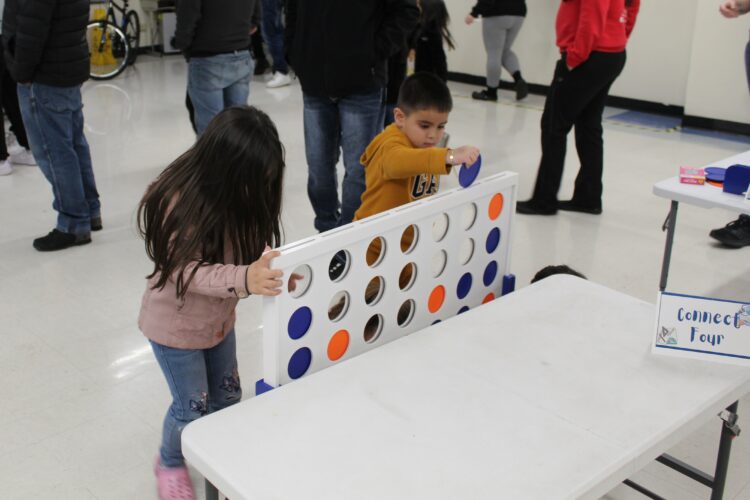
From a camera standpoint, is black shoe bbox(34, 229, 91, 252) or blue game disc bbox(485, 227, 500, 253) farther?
black shoe bbox(34, 229, 91, 252)

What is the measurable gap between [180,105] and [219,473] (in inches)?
220

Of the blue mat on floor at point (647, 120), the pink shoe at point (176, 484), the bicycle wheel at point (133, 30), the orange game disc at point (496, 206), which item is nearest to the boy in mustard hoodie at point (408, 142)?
the orange game disc at point (496, 206)

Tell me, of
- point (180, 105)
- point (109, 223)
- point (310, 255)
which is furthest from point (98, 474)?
point (180, 105)

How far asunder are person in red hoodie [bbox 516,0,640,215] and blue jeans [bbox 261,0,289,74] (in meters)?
3.89

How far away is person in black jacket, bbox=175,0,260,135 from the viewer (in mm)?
3613

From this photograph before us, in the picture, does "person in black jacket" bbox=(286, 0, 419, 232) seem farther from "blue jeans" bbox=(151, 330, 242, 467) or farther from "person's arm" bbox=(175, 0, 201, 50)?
"blue jeans" bbox=(151, 330, 242, 467)

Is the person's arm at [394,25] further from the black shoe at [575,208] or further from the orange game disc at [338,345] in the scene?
the orange game disc at [338,345]

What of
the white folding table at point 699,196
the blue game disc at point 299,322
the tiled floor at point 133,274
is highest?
the white folding table at point 699,196

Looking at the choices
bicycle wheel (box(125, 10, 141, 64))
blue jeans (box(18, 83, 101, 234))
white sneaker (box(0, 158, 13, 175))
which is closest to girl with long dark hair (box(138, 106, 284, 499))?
blue jeans (box(18, 83, 101, 234))

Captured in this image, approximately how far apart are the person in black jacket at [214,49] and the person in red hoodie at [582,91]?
4.89 ft

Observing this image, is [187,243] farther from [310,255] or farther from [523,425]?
[523,425]

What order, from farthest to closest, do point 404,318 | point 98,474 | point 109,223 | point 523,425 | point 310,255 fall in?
1. point 109,223
2. point 98,474
3. point 404,318
4. point 310,255
5. point 523,425

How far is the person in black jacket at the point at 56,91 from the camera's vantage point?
3068 millimetres

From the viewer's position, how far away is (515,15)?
22.3 feet
